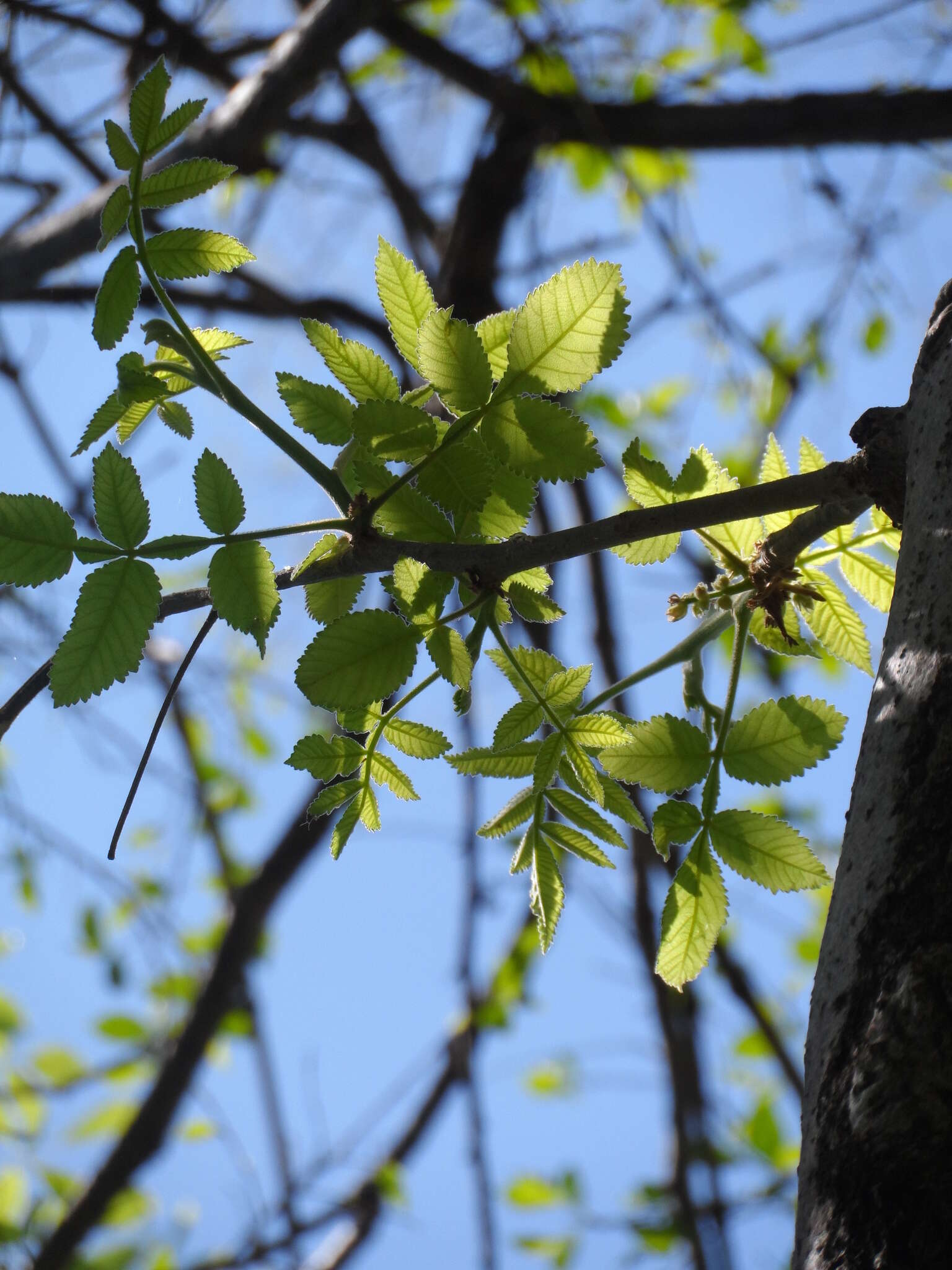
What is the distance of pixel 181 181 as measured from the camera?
936mm

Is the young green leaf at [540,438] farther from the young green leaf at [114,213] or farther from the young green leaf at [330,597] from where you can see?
the young green leaf at [114,213]

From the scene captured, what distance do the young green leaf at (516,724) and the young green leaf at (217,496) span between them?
306mm

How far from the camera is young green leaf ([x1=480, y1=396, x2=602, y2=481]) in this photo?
84 cm

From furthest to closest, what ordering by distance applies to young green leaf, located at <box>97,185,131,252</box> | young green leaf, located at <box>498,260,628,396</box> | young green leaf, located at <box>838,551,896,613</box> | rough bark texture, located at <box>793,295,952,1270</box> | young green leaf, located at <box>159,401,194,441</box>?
1. young green leaf, located at <box>838,551,896,613</box>
2. young green leaf, located at <box>159,401,194,441</box>
3. young green leaf, located at <box>97,185,131,252</box>
4. young green leaf, located at <box>498,260,628,396</box>
5. rough bark texture, located at <box>793,295,952,1270</box>

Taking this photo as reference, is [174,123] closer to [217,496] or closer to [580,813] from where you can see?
[217,496]

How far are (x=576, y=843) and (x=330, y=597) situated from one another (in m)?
0.34

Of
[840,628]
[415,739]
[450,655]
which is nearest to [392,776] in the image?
[415,739]

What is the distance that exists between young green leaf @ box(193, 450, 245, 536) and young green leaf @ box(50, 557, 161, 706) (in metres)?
0.07

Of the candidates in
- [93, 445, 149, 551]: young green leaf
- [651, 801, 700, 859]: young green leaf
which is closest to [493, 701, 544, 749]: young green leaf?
[651, 801, 700, 859]: young green leaf

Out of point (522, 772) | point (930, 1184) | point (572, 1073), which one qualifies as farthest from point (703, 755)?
point (572, 1073)

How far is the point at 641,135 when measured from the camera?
2791 millimetres

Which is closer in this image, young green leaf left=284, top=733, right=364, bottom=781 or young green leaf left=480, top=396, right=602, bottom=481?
young green leaf left=480, top=396, right=602, bottom=481

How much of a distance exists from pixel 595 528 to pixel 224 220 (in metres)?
3.15

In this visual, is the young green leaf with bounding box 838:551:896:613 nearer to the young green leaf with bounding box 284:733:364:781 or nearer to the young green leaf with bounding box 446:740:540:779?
the young green leaf with bounding box 446:740:540:779
